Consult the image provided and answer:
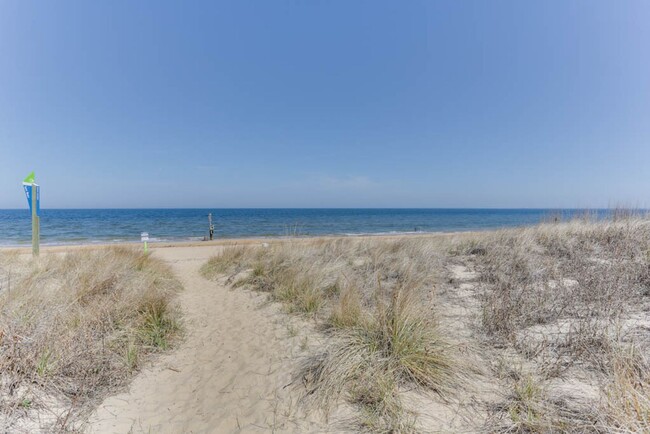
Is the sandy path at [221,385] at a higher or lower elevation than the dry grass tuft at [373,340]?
lower

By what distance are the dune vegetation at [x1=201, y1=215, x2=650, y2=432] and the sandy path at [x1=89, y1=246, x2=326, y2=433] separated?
0.37 m

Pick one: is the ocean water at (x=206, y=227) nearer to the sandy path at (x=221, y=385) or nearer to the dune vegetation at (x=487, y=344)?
the dune vegetation at (x=487, y=344)

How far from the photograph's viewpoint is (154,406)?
10.6 ft

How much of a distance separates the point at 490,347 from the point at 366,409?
1948 millimetres

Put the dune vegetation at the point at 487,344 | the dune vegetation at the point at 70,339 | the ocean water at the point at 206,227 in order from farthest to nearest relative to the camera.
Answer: the ocean water at the point at 206,227
the dune vegetation at the point at 70,339
the dune vegetation at the point at 487,344

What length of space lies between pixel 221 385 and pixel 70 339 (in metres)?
1.84

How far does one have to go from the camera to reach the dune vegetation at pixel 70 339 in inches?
109

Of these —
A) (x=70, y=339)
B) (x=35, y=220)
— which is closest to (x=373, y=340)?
(x=70, y=339)

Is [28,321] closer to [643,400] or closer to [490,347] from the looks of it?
[490,347]

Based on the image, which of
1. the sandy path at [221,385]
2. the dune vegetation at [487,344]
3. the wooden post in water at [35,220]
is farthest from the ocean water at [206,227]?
the wooden post in water at [35,220]

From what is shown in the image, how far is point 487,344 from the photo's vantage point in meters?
3.78

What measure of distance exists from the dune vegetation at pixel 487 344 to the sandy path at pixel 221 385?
0.37m

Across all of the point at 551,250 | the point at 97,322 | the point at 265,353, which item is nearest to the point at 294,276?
the point at 265,353

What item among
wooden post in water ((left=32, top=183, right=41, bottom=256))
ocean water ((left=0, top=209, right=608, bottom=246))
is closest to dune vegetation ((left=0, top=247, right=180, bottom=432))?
wooden post in water ((left=32, top=183, right=41, bottom=256))
